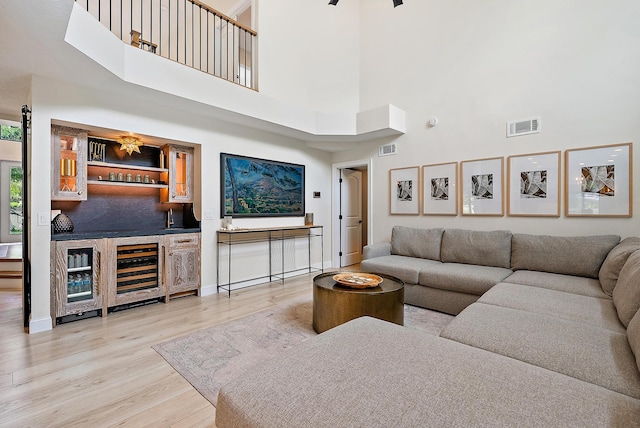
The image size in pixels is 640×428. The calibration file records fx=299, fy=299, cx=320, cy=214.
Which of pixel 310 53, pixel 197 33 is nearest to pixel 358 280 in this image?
pixel 310 53

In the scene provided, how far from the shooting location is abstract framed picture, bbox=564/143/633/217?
10.7 feet

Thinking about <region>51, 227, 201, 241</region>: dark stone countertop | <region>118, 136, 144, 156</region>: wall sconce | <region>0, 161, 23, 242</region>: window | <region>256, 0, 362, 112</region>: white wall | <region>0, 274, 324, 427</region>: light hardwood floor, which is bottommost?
<region>0, 274, 324, 427</region>: light hardwood floor

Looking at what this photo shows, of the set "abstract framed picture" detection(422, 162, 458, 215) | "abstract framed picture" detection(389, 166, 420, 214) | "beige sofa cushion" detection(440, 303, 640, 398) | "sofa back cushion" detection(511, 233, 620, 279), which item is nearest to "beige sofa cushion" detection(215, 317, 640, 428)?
"beige sofa cushion" detection(440, 303, 640, 398)

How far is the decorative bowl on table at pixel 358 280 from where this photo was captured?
281cm

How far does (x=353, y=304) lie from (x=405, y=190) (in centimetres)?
288

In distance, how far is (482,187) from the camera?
421cm

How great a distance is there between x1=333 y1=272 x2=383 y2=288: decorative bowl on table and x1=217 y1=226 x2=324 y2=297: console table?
1.79m

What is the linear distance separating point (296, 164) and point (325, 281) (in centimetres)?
289

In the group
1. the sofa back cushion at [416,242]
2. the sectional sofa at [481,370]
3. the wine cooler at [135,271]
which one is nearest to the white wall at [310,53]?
the sofa back cushion at [416,242]

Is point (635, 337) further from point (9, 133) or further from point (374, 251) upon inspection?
point (9, 133)

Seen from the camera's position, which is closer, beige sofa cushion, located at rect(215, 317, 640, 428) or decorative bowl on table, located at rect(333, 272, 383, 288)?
beige sofa cushion, located at rect(215, 317, 640, 428)

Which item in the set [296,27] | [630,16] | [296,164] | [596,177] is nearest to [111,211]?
[296,164]

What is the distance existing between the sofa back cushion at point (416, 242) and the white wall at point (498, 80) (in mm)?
398

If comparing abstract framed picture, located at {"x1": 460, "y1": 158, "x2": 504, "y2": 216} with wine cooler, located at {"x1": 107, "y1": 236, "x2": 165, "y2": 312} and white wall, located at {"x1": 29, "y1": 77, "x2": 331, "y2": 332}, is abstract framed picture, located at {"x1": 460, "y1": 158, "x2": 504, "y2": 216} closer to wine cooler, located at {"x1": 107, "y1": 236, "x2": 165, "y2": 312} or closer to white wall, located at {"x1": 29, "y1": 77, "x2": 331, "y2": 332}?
white wall, located at {"x1": 29, "y1": 77, "x2": 331, "y2": 332}
